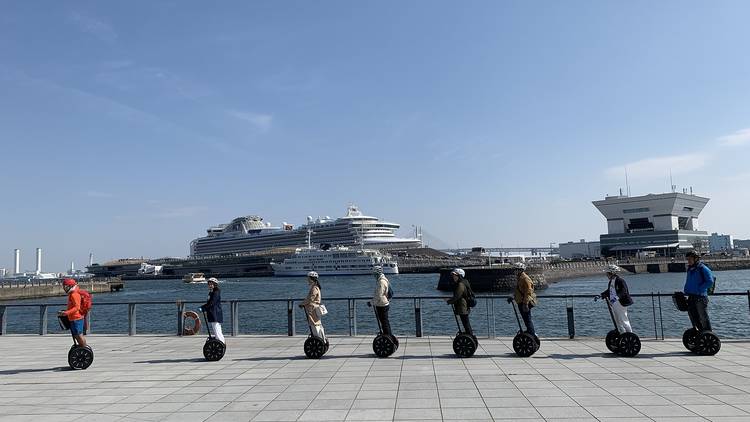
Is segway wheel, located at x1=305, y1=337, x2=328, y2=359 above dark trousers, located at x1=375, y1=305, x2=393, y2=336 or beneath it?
beneath

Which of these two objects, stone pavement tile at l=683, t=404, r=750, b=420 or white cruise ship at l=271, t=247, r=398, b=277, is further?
white cruise ship at l=271, t=247, r=398, b=277

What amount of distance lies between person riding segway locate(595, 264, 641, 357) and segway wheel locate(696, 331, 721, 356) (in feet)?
Answer: 3.67

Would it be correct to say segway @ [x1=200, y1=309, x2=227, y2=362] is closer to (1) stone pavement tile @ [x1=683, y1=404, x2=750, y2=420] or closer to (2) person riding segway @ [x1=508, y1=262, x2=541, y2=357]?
(2) person riding segway @ [x1=508, y1=262, x2=541, y2=357]

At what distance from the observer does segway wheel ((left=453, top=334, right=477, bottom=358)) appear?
34.6 feet

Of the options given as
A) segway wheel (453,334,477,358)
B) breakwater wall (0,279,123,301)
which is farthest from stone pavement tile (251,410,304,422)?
breakwater wall (0,279,123,301)

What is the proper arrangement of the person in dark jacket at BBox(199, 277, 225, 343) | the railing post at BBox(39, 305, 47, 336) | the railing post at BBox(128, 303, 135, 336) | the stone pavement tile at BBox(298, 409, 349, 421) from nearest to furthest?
1. the stone pavement tile at BBox(298, 409, 349, 421)
2. the person in dark jacket at BBox(199, 277, 225, 343)
3. the railing post at BBox(128, 303, 135, 336)
4. the railing post at BBox(39, 305, 47, 336)

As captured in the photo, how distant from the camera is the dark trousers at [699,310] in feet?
33.0

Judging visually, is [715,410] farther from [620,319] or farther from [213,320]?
[213,320]

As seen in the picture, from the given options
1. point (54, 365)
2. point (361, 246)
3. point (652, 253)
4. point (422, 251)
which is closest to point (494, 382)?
point (54, 365)

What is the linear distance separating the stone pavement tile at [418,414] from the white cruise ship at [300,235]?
11791cm

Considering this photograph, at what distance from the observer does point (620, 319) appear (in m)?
10.3

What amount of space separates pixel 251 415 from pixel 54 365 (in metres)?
6.82

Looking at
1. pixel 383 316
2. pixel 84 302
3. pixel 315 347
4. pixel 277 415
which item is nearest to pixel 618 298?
pixel 383 316

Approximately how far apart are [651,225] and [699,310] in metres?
156
